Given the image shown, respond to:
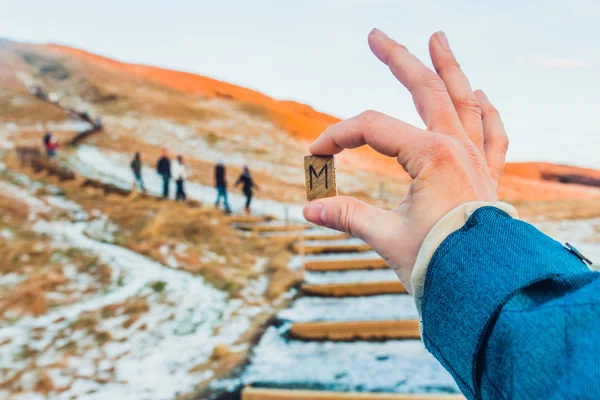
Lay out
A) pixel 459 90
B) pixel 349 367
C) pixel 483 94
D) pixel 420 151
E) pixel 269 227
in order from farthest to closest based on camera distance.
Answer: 1. pixel 269 227
2. pixel 349 367
3. pixel 483 94
4. pixel 459 90
5. pixel 420 151

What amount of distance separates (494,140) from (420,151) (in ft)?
1.86

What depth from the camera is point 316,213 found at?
1.39m

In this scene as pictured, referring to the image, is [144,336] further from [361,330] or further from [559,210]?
[559,210]

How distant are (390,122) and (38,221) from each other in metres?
12.5

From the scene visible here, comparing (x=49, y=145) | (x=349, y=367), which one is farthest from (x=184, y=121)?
(x=349, y=367)

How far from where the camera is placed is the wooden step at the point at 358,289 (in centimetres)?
667

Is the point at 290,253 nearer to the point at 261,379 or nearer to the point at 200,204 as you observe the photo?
the point at 261,379

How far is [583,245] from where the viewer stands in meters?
8.89

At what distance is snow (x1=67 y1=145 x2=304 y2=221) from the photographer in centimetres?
1488

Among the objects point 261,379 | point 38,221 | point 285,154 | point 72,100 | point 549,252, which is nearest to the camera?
point 549,252

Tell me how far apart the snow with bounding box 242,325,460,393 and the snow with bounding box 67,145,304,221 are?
316 inches

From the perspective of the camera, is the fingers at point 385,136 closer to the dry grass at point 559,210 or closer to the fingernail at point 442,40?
the fingernail at point 442,40

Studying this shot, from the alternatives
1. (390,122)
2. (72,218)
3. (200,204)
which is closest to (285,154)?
(200,204)

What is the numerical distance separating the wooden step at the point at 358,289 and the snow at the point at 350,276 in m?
0.32
